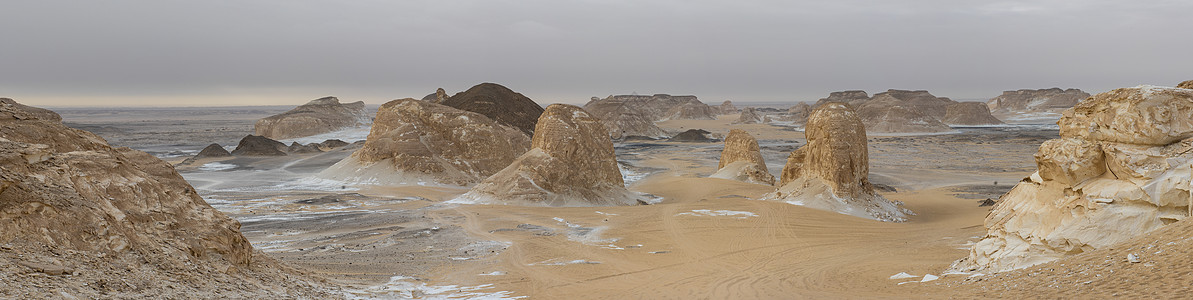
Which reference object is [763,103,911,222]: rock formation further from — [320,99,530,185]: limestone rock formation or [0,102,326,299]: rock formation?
[0,102,326,299]: rock formation

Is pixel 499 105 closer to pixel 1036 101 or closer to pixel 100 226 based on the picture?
pixel 100 226

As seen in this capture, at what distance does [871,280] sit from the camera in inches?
413

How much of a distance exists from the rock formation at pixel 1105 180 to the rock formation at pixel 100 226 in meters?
9.32

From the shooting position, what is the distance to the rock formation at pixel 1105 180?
8.57 m

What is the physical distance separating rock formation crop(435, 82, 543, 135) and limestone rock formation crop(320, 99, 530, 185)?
62.2ft

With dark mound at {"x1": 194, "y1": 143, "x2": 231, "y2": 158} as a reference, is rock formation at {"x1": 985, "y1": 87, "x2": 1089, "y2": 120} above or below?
above

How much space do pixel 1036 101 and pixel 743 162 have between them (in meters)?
117

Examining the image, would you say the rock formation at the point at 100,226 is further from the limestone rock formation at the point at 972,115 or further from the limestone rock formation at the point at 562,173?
the limestone rock formation at the point at 972,115

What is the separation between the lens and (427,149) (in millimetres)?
29609

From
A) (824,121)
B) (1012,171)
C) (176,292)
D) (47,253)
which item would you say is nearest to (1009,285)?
(176,292)

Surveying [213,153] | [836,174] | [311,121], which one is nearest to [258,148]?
[213,153]

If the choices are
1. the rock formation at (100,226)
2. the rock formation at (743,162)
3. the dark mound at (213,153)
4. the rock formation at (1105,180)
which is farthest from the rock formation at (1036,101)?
the rock formation at (100,226)

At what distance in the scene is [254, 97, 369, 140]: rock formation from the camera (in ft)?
232

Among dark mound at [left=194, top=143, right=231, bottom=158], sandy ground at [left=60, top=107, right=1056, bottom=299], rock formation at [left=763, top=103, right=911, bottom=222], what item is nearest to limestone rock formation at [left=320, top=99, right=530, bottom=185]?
sandy ground at [left=60, top=107, right=1056, bottom=299]
